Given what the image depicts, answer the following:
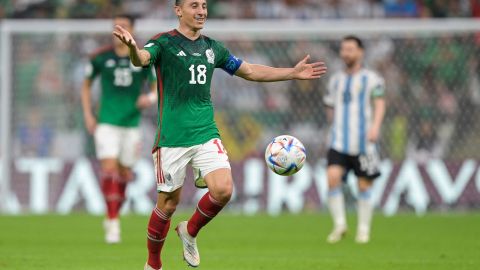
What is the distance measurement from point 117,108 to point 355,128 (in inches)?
113

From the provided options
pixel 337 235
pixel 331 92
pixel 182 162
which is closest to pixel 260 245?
pixel 337 235

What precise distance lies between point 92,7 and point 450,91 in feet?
25.5

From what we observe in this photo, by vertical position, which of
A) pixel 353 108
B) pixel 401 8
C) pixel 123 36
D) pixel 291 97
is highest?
pixel 123 36

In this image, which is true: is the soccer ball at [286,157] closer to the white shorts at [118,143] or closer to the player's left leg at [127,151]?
the white shorts at [118,143]

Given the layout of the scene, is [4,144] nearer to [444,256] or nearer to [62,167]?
[62,167]

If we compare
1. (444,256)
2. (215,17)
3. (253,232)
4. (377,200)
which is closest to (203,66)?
(444,256)

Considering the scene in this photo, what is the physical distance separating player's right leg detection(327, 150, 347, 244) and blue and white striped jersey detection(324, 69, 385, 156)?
0.13 metres

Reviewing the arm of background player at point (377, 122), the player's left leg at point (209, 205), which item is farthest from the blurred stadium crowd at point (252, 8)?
the player's left leg at point (209, 205)

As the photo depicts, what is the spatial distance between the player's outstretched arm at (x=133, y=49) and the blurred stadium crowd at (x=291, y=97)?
9.94 m

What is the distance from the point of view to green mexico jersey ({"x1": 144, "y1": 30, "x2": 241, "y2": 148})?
8438 millimetres

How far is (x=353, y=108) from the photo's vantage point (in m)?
12.9

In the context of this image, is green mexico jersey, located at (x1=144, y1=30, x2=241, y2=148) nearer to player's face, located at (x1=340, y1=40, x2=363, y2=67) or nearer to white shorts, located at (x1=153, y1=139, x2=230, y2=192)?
white shorts, located at (x1=153, y1=139, x2=230, y2=192)

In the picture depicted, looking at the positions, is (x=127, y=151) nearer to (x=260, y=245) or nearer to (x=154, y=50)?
(x=260, y=245)

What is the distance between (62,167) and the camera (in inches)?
709
